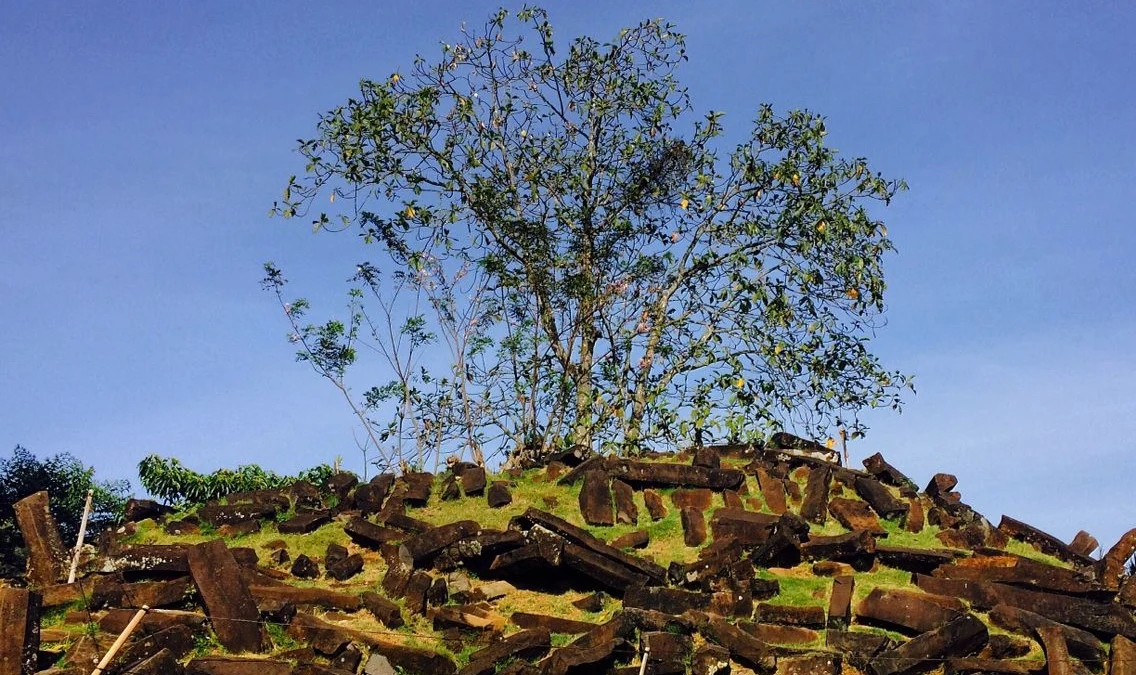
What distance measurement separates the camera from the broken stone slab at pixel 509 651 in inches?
428

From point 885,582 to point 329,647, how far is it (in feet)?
23.2

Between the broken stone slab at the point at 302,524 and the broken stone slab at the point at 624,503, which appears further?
the broken stone slab at the point at 624,503

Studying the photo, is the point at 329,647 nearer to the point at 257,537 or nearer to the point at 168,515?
the point at 257,537

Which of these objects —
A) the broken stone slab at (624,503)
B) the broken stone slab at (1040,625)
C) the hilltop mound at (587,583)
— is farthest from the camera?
the broken stone slab at (624,503)

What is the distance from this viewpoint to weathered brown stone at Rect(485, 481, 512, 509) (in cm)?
1617

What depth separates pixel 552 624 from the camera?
39.4 feet

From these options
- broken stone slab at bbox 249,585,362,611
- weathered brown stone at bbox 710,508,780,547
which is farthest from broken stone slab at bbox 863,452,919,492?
broken stone slab at bbox 249,585,362,611

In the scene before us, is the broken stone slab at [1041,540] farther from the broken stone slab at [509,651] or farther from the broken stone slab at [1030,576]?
the broken stone slab at [509,651]

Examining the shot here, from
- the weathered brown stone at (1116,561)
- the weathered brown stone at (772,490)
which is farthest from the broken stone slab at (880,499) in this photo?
the weathered brown stone at (1116,561)

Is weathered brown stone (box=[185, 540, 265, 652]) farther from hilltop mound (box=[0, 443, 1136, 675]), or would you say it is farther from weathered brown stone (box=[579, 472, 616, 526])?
weathered brown stone (box=[579, 472, 616, 526])

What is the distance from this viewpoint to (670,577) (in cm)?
1322

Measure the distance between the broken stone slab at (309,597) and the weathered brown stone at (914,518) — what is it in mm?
8348

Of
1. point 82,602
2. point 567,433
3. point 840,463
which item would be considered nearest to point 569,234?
point 567,433

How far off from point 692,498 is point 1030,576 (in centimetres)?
477
